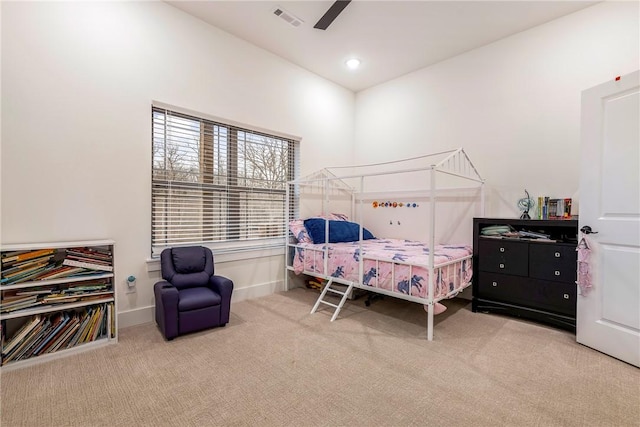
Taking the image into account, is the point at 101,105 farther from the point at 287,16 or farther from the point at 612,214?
the point at 612,214

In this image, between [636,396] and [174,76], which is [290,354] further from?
[174,76]

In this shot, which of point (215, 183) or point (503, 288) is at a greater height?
point (215, 183)

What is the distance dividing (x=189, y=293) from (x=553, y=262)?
342 centimetres

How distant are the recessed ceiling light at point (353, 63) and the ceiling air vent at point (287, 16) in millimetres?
986

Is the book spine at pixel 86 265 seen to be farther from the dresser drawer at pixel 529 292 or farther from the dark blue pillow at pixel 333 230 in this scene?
the dresser drawer at pixel 529 292

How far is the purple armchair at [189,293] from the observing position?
2.43m

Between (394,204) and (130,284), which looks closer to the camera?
(130,284)

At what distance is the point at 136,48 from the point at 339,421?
138 inches

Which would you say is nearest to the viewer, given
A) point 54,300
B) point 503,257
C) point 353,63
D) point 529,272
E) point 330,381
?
point 330,381

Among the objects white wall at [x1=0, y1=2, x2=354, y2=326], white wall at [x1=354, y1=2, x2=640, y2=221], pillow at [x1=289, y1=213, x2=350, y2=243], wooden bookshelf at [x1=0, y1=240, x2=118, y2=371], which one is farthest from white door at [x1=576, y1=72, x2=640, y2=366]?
wooden bookshelf at [x1=0, y1=240, x2=118, y2=371]

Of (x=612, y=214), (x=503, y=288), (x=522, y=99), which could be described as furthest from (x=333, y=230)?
(x=522, y=99)

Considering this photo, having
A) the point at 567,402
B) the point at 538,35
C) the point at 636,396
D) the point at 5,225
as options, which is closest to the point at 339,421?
the point at 567,402

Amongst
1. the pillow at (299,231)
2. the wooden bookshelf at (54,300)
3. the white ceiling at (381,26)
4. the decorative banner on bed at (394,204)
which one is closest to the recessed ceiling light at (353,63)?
the white ceiling at (381,26)

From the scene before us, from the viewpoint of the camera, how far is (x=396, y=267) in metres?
2.72
